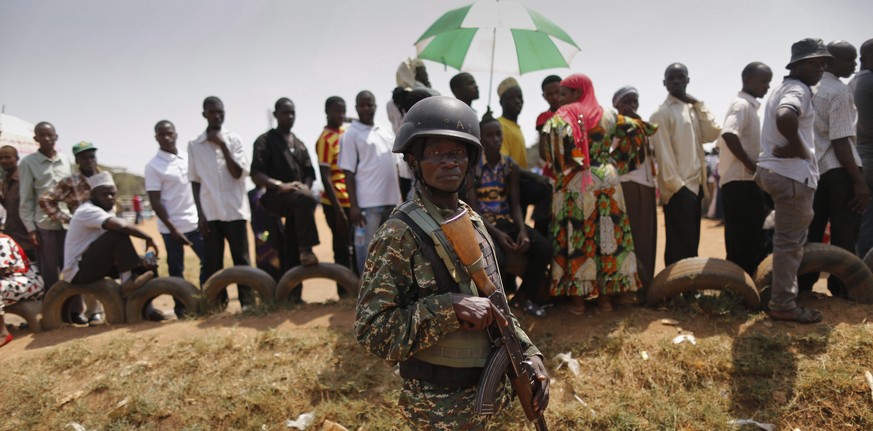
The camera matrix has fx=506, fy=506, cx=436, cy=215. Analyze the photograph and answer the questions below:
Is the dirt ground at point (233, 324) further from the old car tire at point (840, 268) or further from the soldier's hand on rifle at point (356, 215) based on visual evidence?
the soldier's hand on rifle at point (356, 215)

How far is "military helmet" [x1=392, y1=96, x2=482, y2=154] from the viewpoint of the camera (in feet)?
6.05

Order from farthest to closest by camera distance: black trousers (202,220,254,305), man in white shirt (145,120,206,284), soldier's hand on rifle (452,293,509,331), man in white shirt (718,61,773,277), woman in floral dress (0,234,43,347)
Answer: man in white shirt (145,120,206,284) → black trousers (202,220,254,305) → woman in floral dress (0,234,43,347) → man in white shirt (718,61,773,277) → soldier's hand on rifle (452,293,509,331)

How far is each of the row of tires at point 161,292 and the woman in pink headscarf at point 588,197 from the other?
2.18 meters

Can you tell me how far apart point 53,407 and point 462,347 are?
154 inches

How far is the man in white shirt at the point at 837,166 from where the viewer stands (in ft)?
13.4

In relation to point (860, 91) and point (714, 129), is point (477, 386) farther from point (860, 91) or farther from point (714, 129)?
point (860, 91)

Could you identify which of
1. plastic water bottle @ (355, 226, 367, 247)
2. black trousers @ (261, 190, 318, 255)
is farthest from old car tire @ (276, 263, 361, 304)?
plastic water bottle @ (355, 226, 367, 247)

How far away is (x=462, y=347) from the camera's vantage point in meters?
1.94

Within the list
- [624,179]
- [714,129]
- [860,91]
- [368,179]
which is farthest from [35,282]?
[860,91]

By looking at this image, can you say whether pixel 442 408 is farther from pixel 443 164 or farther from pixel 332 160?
pixel 332 160

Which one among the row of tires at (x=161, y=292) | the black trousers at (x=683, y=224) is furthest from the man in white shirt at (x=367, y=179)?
the black trousers at (x=683, y=224)

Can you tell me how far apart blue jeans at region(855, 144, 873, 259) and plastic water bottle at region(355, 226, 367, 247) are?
4.88m

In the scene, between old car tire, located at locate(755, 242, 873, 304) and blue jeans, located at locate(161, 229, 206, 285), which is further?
blue jeans, located at locate(161, 229, 206, 285)

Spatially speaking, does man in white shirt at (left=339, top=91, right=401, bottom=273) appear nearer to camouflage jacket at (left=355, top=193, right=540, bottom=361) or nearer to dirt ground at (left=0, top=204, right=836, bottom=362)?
dirt ground at (left=0, top=204, right=836, bottom=362)
